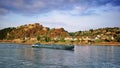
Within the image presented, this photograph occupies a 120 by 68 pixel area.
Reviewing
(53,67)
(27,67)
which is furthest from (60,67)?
(27,67)

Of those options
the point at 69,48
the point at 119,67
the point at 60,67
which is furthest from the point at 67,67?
the point at 69,48

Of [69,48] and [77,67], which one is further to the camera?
[69,48]

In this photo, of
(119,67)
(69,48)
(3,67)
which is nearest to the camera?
(3,67)

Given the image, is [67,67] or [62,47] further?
[62,47]

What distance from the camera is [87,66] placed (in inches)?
2073

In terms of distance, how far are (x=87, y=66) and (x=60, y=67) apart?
6.97m

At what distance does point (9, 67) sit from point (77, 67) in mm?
14457

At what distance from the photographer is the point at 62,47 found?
5340 inches

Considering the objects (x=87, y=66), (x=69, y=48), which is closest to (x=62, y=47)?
(x=69, y=48)

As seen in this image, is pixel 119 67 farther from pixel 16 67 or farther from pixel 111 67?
pixel 16 67

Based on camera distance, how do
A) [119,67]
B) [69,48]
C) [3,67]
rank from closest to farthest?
1. [3,67]
2. [119,67]
3. [69,48]

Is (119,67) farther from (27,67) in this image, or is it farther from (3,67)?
(3,67)

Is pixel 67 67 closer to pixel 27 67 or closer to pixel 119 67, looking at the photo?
pixel 27 67

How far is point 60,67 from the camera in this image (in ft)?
162
